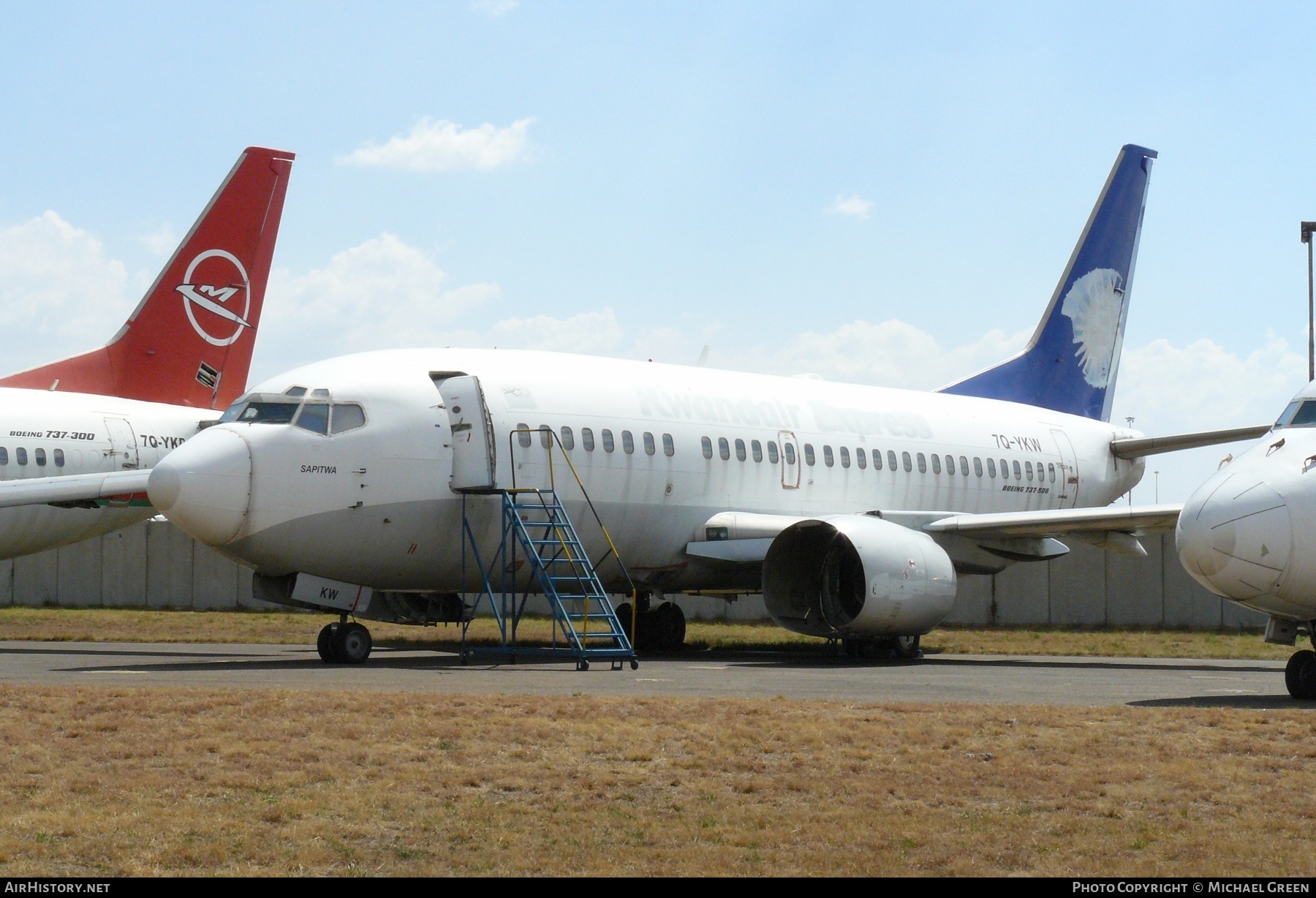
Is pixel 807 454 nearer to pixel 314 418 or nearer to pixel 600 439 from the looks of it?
pixel 600 439

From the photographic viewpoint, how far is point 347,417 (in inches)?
706

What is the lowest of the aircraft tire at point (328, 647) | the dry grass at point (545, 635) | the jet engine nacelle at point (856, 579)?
the dry grass at point (545, 635)

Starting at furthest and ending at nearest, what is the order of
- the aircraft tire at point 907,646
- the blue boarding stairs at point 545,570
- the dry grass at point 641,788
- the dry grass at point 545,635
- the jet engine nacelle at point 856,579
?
the dry grass at point 545,635 < the aircraft tire at point 907,646 < the jet engine nacelle at point 856,579 < the blue boarding stairs at point 545,570 < the dry grass at point 641,788

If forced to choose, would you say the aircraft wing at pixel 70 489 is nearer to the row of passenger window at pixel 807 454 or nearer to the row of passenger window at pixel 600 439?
the row of passenger window at pixel 600 439

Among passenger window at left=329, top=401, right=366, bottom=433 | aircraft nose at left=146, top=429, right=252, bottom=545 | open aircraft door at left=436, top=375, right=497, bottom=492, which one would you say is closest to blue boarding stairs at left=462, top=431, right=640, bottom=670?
open aircraft door at left=436, top=375, right=497, bottom=492

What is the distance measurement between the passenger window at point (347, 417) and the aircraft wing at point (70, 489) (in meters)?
4.39

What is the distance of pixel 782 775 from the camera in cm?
901

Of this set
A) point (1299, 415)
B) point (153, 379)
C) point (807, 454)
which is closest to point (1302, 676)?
point (1299, 415)

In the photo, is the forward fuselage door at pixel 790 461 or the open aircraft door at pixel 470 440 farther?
the forward fuselage door at pixel 790 461

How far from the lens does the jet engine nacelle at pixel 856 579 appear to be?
65.2 feet

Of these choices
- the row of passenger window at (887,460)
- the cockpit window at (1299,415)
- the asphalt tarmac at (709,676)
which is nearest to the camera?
the asphalt tarmac at (709,676)

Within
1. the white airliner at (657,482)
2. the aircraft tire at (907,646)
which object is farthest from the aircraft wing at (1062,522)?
the aircraft tire at (907,646)
